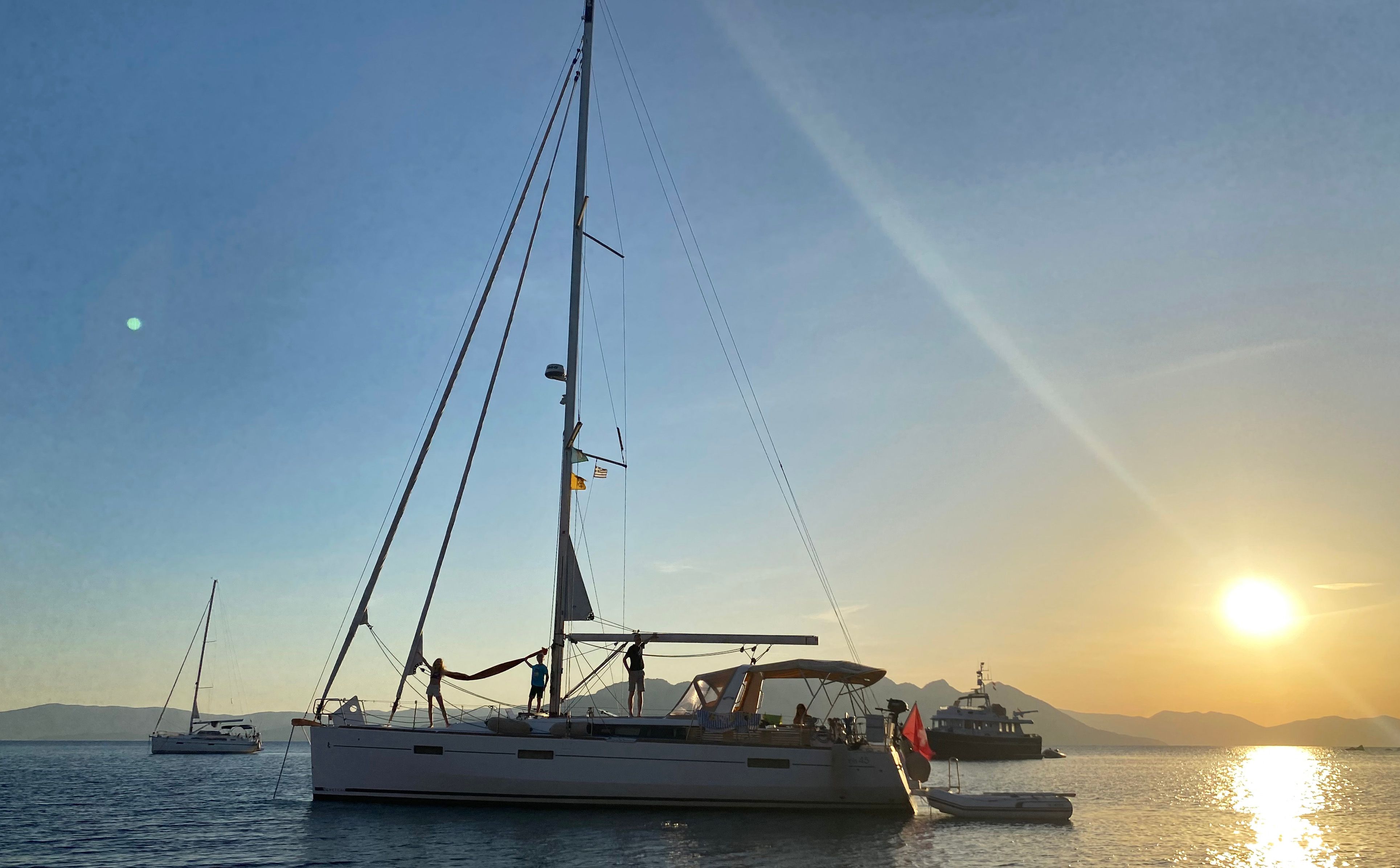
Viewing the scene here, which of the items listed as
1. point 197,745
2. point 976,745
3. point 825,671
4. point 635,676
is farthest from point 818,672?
point 197,745

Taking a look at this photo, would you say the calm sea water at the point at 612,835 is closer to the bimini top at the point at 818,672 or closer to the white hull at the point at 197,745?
the bimini top at the point at 818,672

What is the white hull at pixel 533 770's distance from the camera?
21.7 m

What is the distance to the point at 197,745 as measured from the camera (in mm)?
80000

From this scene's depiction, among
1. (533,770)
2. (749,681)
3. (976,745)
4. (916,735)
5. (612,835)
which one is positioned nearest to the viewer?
(612,835)

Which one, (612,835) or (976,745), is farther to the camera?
(976,745)

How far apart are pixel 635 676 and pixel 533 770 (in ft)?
13.2

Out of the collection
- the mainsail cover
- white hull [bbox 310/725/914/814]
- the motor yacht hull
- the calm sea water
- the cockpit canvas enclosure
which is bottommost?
the motor yacht hull

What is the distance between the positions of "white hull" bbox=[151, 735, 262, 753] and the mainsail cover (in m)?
71.5

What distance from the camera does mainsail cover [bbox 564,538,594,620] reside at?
957 inches

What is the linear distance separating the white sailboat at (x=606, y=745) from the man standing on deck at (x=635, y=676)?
1.36ft

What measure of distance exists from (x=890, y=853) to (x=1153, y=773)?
78.8 m

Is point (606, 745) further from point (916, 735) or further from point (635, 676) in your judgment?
point (916, 735)

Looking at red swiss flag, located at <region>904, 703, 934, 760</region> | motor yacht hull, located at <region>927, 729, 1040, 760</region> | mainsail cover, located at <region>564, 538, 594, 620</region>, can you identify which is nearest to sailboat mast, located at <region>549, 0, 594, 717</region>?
mainsail cover, located at <region>564, 538, 594, 620</region>

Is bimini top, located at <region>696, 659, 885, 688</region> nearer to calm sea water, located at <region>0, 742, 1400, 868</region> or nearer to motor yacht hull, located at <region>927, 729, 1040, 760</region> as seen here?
calm sea water, located at <region>0, 742, 1400, 868</region>
